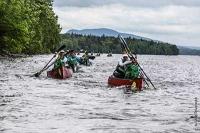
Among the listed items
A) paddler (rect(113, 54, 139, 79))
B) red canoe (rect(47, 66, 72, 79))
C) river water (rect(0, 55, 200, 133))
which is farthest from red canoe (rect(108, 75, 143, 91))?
red canoe (rect(47, 66, 72, 79))

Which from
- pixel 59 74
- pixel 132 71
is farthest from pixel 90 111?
pixel 59 74

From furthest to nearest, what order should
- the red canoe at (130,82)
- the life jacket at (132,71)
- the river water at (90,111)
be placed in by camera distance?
1. the life jacket at (132,71)
2. the red canoe at (130,82)
3. the river water at (90,111)

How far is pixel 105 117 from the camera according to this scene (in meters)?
25.2

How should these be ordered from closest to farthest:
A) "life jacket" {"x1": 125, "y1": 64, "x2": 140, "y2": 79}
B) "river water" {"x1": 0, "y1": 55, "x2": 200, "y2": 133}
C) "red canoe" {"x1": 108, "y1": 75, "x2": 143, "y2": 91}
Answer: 1. "river water" {"x1": 0, "y1": 55, "x2": 200, "y2": 133}
2. "red canoe" {"x1": 108, "y1": 75, "x2": 143, "y2": 91}
3. "life jacket" {"x1": 125, "y1": 64, "x2": 140, "y2": 79}

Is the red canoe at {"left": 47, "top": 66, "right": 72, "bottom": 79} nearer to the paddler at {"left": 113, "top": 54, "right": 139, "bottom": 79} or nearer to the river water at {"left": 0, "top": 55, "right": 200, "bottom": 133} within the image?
the river water at {"left": 0, "top": 55, "right": 200, "bottom": 133}

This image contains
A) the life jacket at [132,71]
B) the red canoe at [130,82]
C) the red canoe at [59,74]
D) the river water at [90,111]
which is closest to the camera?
the river water at [90,111]

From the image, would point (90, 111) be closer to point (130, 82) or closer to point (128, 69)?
point (130, 82)

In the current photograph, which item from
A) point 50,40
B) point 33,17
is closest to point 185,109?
point 33,17

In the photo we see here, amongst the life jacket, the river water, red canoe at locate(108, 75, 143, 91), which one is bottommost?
the river water

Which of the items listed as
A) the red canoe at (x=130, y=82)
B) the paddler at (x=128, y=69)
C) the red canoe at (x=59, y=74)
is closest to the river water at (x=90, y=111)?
the red canoe at (x=130, y=82)

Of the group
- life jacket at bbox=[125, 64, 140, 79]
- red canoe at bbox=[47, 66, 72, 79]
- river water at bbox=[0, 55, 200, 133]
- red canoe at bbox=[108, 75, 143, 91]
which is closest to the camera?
river water at bbox=[0, 55, 200, 133]

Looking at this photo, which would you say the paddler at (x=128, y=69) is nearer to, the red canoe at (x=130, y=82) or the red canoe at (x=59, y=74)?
the red canoe at (x=130, y=82)

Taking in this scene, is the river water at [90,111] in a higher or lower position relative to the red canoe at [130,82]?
lower

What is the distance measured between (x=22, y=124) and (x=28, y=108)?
4.84 m
